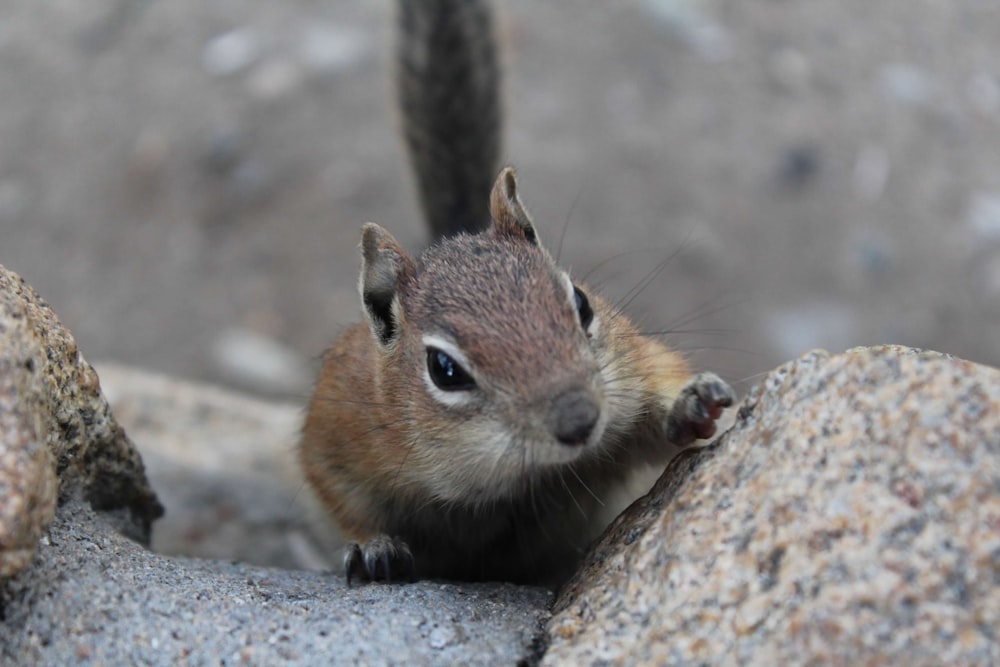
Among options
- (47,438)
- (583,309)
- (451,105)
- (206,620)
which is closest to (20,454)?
(47,438)

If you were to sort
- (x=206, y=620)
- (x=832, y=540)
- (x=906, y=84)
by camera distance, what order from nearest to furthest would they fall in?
(x=832, y=540)
(x=206, y=620)
(x=906, y=84)

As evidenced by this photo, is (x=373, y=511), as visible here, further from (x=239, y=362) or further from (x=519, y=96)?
(x=519, y=96)

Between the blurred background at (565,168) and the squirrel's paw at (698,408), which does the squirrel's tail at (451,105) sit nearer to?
the blurred background at (565,168)

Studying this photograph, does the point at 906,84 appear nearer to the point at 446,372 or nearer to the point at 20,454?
the point at 446,372

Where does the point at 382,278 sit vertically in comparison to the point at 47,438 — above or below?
above

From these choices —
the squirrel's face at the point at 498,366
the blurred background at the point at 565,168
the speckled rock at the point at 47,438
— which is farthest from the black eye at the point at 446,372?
the blurred background at the point at 565,168

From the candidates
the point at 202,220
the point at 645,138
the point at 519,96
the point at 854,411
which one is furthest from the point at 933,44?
the point at 854,411

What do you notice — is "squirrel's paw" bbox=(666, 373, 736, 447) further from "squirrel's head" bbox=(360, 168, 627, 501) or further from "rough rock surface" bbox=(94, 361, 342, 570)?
"rough rock surface" bbox=(94, 361, 342, 570)
